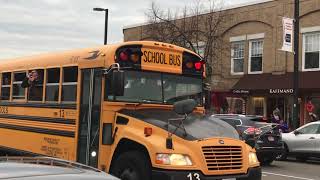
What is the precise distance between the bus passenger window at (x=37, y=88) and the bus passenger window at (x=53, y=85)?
277mm

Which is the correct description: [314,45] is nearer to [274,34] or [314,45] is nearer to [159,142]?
[274,34]

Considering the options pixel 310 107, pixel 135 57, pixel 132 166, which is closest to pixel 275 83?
pixel 310 107

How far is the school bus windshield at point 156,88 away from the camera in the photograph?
885 cm

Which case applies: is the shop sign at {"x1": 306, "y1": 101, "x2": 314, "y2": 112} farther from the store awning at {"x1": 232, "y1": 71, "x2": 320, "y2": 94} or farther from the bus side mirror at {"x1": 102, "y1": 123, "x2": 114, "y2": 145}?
the bus side mirror at {"x1": 102, "y1": 123, "x2": 114, "y2": 145}

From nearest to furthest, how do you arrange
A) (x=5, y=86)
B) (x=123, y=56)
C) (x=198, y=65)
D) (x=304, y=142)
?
(x=123, y=56) → (x=198, y=65) → (x=5, y=86) → (x=304, y=142)

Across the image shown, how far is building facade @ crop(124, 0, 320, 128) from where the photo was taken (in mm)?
26281

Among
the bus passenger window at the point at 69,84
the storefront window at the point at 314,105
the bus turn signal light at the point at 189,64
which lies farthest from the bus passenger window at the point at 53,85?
the storefront window at the point at 314,105

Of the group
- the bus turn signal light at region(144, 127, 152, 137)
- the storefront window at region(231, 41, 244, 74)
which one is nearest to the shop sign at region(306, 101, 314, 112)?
the storefront window at region(231, 41, 244, 74)

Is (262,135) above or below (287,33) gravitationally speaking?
below

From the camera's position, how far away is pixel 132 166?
798cm

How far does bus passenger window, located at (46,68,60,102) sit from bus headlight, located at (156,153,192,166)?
3.29m

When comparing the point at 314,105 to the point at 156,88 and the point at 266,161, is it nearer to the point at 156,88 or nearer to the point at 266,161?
the point at 266,161

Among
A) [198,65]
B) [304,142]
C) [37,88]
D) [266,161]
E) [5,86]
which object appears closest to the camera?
[198,65]

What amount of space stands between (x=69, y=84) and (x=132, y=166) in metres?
2.51
